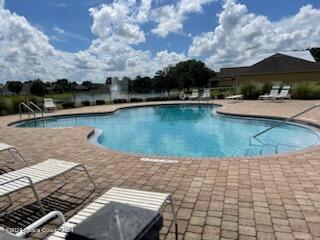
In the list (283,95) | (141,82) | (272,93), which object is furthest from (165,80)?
(283,95)

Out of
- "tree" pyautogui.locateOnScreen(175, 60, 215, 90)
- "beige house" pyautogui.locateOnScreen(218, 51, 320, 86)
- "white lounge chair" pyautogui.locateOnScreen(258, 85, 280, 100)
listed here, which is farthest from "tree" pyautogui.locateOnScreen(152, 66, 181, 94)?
"white lounge chair" pyautogui.locateOnScreen(258, 85, 280, 100)

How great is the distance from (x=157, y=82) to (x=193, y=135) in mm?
21067

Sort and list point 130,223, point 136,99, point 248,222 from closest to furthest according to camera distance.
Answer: point 130,223 < point 248,222 < point 136,99

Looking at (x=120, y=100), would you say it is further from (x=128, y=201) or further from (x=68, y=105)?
(x=128, y=201)

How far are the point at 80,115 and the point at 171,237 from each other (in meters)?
13.4

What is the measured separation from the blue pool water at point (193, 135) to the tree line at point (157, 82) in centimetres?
1039

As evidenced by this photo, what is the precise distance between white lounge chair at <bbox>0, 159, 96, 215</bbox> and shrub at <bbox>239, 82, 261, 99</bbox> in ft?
54.7

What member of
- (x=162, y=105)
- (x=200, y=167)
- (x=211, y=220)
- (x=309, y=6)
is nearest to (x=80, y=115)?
(x=162, y=105)

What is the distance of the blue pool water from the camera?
7.94 m

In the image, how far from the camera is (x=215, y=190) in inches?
153

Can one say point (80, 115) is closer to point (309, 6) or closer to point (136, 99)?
point (136, 99)

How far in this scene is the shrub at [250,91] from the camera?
62.1 feet

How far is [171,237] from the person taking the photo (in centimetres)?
278

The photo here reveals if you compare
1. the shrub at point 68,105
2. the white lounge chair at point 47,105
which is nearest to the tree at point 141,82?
the shrub at point 68,105
